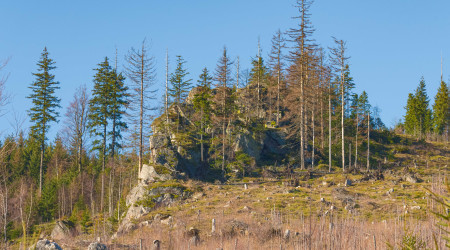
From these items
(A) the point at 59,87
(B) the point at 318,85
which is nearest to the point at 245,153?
(B) the point at 318,85

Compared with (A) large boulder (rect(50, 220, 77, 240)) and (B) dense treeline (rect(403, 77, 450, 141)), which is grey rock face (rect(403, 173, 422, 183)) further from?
(B) dense treeline (rect(403, 77, 450, 141))

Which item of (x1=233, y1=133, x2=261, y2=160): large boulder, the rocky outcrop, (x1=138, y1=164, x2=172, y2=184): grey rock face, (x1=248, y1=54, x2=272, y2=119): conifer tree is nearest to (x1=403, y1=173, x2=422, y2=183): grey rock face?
(x1=233, y1=133, x2=261, y2=160): large boulder

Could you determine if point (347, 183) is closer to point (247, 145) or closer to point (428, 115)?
point (247, 145)

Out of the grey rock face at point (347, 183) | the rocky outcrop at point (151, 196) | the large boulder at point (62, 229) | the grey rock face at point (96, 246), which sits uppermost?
the grey rock face at point (347, 183)

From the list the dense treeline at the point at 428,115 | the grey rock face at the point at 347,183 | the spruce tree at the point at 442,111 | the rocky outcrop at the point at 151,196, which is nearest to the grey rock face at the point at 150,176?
the rocky outcrop at the point at 151,196

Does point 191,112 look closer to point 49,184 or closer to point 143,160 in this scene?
point 143,160

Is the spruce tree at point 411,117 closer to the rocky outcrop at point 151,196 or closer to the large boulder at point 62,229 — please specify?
the rocky outcrop at point 151,196

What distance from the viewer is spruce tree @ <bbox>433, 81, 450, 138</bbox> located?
6119cm

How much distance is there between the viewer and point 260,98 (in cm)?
4856

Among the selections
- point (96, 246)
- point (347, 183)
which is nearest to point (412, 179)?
point (347, 183)

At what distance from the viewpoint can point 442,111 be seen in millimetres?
61219

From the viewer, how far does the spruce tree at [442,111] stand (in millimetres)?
61188

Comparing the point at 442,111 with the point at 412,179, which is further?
the point at 442,111

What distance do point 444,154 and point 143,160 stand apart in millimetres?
36440
